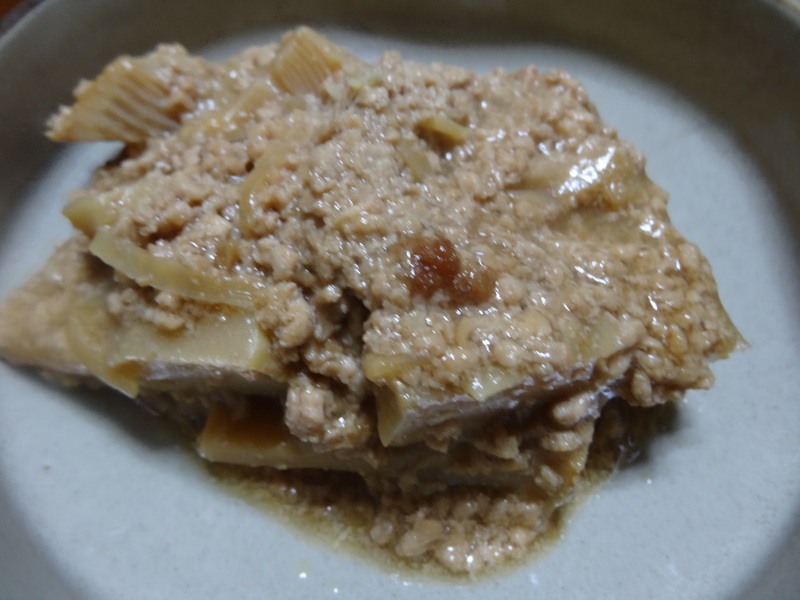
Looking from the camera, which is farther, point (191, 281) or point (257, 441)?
point (257, 441)

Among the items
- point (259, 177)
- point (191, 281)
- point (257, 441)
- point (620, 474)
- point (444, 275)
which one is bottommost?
point (257, 441)

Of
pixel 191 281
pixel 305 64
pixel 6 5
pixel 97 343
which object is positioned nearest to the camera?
pixel 191 281

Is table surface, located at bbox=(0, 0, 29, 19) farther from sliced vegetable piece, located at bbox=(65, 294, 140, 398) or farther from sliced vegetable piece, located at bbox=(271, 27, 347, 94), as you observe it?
sliced vegetable piece, located at bbox=(65, 294, 140, 398)

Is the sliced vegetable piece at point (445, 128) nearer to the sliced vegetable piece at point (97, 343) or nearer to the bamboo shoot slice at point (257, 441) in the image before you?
the bamboo shoot slice at point (257, 441)

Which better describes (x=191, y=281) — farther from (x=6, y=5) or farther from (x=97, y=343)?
(x=6, y=5)

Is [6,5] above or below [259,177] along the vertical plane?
below

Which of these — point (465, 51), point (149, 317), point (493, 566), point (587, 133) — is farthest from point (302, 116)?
point (493, 566)

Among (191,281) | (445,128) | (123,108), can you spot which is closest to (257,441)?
(191,281)

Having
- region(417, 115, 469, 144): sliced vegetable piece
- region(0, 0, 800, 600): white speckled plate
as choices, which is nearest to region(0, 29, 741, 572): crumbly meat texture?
region(417, 115, 469, 144): sliced vegetable piece
